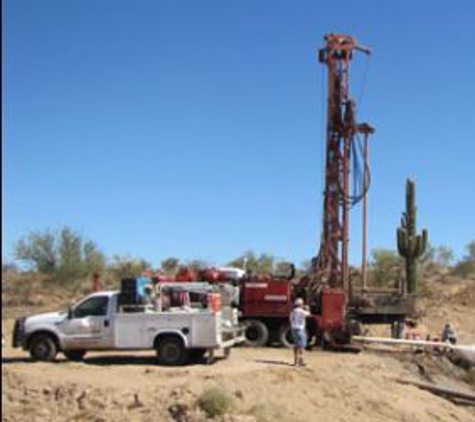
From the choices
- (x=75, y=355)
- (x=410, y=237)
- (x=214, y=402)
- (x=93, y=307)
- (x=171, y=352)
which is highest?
(x=410, y=237)

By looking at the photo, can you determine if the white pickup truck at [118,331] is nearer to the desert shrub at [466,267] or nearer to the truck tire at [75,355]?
the truck tire at [75,355]

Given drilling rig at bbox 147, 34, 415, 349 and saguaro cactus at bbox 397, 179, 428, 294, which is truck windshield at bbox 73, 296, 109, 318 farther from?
saguaro cactus at bbox 397, 179, 428, 294

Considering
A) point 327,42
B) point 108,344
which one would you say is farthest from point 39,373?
point 327,42

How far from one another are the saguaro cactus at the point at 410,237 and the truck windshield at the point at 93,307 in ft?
61.7

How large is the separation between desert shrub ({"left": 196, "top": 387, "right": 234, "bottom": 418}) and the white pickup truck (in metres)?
3.23

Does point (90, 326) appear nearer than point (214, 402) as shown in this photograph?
No

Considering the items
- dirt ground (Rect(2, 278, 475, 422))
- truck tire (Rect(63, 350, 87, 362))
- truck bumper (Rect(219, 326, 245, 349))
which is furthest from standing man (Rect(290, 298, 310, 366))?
truck tire (Rect(63, 350, 87, 362))

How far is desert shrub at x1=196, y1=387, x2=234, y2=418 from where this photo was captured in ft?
53.4

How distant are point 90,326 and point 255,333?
821 centimetres

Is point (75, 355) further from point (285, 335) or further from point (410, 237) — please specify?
point (410, 237)

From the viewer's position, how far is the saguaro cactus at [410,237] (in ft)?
119

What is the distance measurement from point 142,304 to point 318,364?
519 cm

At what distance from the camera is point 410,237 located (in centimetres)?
3622

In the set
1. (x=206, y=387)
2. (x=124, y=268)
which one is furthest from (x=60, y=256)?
(x=206, y=387)
